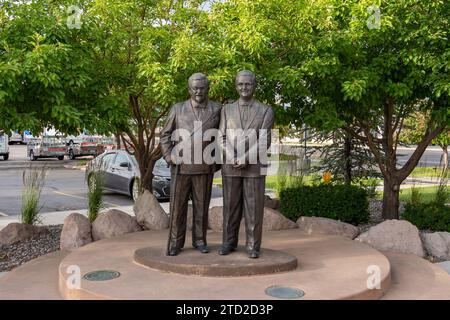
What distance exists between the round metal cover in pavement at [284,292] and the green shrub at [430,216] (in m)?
5.06

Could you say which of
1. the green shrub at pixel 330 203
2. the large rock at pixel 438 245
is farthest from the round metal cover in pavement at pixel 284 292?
the green shrub at pixel 330 203

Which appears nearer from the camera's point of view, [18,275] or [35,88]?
[18,275]

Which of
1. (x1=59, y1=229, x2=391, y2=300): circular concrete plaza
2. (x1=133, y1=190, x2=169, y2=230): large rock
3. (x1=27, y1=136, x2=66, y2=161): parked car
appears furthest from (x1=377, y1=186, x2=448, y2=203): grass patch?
(x1=27, y1=136, x2=66, y2=161): parked car

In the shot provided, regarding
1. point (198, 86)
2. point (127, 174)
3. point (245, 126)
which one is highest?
point (198, 86)

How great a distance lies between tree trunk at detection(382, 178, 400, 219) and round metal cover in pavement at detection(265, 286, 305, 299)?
624cm

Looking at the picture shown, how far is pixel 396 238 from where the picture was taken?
24.9 feet

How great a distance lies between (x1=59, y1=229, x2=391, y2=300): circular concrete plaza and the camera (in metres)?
4.87

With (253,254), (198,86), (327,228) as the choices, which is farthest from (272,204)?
(198,86)

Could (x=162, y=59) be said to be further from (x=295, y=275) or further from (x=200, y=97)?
(x=295, y=275)

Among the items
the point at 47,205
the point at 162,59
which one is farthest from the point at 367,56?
the point at 47,205

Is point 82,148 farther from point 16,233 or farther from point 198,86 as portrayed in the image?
point 198,86

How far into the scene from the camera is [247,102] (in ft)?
19.3

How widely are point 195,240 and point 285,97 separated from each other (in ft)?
11.8

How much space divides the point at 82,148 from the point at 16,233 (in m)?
26.2
